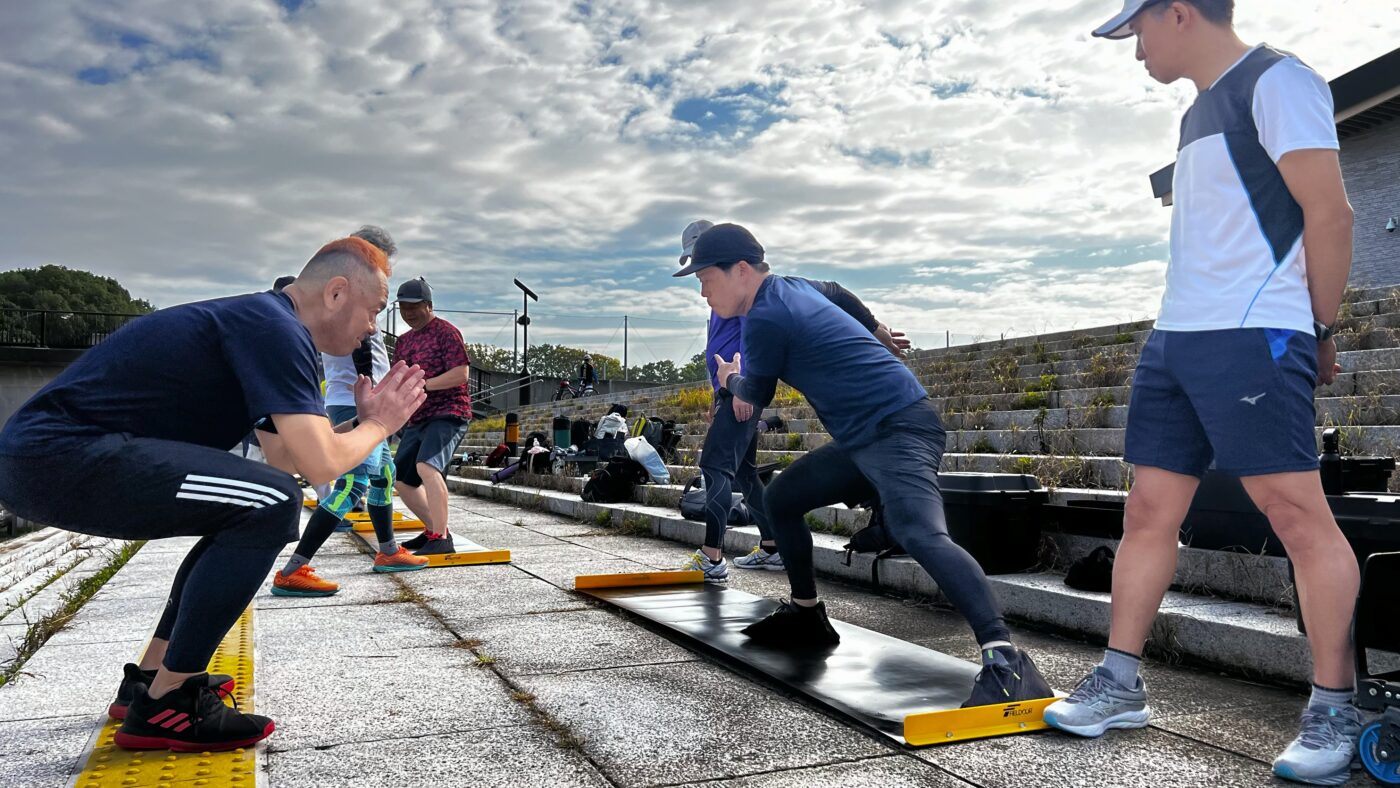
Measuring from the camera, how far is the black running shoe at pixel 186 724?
2516 millimetres

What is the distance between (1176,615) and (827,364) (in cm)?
161

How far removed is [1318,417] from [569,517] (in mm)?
6895

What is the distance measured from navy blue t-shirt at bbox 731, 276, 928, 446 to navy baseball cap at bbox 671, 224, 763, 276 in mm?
283

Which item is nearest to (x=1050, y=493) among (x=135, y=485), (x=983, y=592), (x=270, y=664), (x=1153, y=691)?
(x=1153, y=691)

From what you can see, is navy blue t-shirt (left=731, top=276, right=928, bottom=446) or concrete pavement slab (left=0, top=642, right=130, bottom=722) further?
navy blue t-shirt (left=731, top=276, right=928, bottom=446)

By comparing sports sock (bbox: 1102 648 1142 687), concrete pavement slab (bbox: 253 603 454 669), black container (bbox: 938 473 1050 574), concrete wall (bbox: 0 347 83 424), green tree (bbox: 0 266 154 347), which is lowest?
concrete pavement slab (bbox: 253 603 454 669)

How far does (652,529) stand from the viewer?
8188 millimetres

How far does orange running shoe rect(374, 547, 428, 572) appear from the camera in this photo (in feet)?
19.2

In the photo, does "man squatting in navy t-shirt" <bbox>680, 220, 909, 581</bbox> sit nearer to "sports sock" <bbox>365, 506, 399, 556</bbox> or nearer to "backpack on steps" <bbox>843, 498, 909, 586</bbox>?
"backpack on steps" <bbox>843, 498, 909, 586</bbox>

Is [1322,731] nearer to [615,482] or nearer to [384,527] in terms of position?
[384,527]

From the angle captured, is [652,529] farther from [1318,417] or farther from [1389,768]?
[1389,768]

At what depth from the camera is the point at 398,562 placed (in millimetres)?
5852

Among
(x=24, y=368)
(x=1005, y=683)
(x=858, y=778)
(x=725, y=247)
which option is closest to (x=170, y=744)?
Answer: (x=858, y=778)

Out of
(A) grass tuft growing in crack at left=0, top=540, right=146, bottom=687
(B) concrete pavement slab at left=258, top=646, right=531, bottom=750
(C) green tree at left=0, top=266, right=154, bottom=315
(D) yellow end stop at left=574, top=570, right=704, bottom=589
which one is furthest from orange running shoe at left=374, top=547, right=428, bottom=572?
(C) green tree at left=0, top=266, right=154, bottom=315
